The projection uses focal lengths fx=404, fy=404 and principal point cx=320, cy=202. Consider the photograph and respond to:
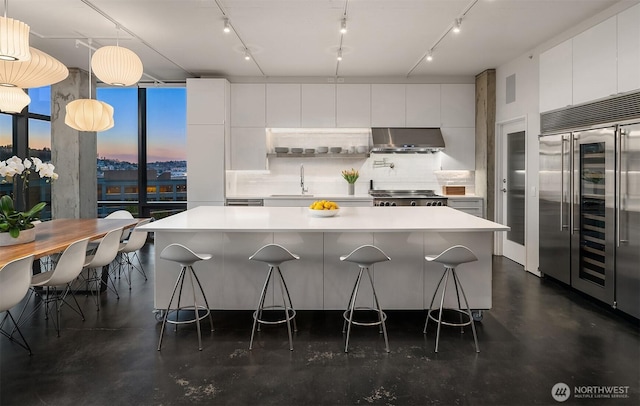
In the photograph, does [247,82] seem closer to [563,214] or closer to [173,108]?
[173,108]

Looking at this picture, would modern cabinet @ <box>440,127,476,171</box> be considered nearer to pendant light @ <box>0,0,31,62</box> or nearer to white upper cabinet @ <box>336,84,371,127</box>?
white upper cabinet @ <box>336,84,371,127</box>

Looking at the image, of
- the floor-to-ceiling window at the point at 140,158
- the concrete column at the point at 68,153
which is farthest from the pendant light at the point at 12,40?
the floor-to-ceiling window at the point at 140,158

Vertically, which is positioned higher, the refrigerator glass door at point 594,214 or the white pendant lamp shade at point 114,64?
the white pendant lamp shade at point 114,64

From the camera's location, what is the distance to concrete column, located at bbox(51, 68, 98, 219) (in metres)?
6.36

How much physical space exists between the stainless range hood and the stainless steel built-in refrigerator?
6.16ft

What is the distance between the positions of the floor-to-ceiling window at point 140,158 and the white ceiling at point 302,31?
4.39 feet

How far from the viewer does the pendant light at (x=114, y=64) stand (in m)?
A: 3.59

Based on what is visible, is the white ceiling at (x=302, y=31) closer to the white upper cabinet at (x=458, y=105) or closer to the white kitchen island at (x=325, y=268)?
the white upper cabinet at (x=458, y=105)

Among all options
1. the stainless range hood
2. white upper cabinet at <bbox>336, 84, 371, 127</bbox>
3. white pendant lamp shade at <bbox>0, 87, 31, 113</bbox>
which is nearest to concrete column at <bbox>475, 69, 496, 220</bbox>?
the stainless range hood

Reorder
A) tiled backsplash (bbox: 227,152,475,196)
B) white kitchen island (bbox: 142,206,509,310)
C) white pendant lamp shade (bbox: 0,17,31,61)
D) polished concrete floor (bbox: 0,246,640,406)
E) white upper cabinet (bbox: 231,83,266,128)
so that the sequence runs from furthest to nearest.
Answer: tiled backsplash (bbox: 227,152,475,196) → white upper cabinet (bbox: 231,83,266,128) → white kitchen island (bbox: 142,206,509,310) → white pendant lamp shade (bbox: 0,17,31,61) → polished concrete floor (bbox: 0,246,640,406)

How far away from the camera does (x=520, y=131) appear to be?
5719 mm

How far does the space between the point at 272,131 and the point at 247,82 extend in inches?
35.4

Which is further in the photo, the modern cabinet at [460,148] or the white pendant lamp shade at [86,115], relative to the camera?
the modern cabinet at [460,148]

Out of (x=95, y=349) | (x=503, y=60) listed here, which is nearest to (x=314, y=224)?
(x=95, y=349)
